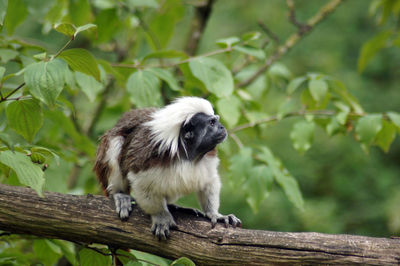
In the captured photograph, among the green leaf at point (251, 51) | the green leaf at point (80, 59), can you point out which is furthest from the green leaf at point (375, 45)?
the green leaf at point (80, 59)

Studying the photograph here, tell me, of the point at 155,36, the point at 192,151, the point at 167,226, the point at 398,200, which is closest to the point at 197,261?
the point at 167,226

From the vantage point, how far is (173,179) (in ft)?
8.77

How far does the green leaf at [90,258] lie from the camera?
2.31 meters

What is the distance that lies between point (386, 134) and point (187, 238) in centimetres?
149

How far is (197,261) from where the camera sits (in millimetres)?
2332

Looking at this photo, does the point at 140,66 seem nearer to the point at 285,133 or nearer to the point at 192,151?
the point at 192,151

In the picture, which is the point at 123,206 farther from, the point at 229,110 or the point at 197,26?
the point at 197,26

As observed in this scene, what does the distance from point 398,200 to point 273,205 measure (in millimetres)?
1655

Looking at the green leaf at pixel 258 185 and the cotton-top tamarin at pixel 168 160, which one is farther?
the green leaf at pixel 258 185

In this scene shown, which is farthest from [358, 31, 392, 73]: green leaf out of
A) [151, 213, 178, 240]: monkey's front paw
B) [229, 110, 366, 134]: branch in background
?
[151, 213, 178, 240]: monkey's front paw

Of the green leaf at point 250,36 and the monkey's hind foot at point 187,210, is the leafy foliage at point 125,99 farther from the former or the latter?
the monkey's hind foot at point 187,210

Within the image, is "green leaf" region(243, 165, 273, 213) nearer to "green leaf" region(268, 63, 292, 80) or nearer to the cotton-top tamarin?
the cotton-top tamarin

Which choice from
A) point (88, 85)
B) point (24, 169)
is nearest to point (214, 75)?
point (88, 85)

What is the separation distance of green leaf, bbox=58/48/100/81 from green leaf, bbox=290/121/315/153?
1.58m
